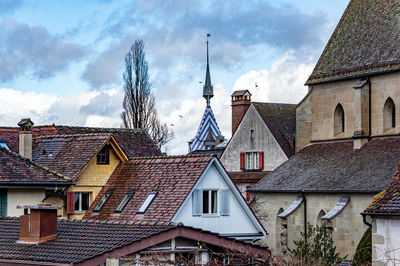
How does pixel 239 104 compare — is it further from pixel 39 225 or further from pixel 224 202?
pixel 39 225

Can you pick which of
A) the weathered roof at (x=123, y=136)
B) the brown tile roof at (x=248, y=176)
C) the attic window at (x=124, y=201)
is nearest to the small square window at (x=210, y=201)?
the attic window at (x=124, y=201)

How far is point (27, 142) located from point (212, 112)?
4471 cm

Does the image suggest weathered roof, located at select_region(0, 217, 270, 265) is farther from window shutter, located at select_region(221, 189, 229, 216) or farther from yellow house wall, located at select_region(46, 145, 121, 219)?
yellow house wall, located at select_region(46, 145, 121, 219)

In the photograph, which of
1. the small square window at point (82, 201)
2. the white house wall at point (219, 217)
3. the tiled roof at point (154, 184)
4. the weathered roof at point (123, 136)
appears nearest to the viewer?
the tiled roof at point (154, 184)

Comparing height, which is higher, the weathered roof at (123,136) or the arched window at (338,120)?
the arched window at (338,120)

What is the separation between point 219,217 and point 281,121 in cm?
2864

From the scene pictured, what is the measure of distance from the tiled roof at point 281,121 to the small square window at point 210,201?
84.4ft

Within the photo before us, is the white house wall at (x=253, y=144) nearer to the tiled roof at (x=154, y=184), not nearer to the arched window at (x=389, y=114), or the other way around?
the arched window at (x=389, y=114)

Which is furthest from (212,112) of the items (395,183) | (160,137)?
(395,183)

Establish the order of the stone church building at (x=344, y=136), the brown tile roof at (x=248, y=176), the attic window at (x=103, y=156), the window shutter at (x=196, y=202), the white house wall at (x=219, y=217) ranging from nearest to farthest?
the white house wall at (x=219, y=217), the window shutter at (x=196, y=202), the attic window at (x=103, y=156), the stone church building at (x=344, y=136), the brown tile roof at (x=248, y=176)

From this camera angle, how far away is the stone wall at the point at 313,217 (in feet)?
145

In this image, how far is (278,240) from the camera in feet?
167

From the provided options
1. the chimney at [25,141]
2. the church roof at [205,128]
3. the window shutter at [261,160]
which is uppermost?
the church roof at [205,128]

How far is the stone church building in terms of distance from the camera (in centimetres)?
4488
